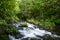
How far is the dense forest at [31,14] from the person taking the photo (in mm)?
13047

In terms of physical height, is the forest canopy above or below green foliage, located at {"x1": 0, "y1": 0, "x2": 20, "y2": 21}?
above

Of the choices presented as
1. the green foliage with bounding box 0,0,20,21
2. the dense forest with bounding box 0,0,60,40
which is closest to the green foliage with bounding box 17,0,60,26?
the dense forest with bounding box 0,0,60,40

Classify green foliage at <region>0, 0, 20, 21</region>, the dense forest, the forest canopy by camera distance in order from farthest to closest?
the forest canopy < the dense forest < green foliage at <region>0, 0, 20, 21</region>

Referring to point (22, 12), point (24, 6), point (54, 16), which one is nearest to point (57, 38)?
point (54, 16)

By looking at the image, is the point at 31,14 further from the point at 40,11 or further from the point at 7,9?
the point at 7,9

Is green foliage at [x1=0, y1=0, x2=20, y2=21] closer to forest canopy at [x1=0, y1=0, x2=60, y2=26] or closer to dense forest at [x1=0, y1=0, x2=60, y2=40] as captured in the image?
dense forest at [x1=0, y1=0, x2=60, y2=40]

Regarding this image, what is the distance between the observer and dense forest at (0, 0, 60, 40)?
13.0 m

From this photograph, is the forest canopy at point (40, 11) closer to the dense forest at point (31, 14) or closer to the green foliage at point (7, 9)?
the dense forest at point (31, 14)

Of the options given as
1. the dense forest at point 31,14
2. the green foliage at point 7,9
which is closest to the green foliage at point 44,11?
the dense forest at point 31,14

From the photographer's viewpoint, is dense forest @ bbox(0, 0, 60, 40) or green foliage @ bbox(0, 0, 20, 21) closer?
green foliage @ bbox(0, 0, 20, 21)

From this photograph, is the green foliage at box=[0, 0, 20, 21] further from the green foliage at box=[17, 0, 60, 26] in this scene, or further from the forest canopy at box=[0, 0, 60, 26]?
the green foliage at box=[17, 0, 60, 26]

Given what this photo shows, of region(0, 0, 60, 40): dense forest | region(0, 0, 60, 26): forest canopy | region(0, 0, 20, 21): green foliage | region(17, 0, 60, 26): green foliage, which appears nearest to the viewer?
region(0, 0, 20, 21): green foliage

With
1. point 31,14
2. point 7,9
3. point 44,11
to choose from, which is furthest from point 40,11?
point 7,9

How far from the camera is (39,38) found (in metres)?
13.8
